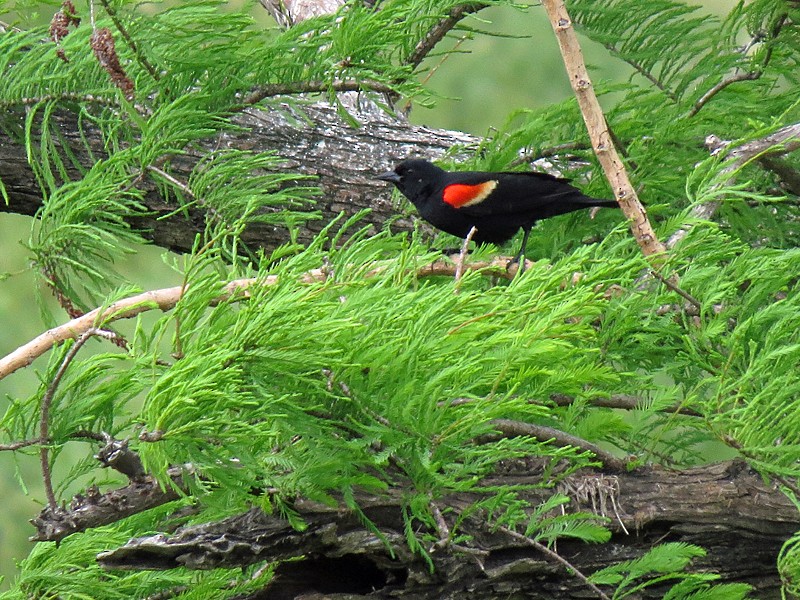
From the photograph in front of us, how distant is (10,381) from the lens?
10234 millimetres

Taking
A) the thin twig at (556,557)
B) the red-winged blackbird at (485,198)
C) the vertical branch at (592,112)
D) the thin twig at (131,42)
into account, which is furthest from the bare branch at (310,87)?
the thin twig at (556,557)

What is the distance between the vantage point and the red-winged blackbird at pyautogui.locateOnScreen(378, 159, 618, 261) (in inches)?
118

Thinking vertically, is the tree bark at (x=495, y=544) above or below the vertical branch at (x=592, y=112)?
below

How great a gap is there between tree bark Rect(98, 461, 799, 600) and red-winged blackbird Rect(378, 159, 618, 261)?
1.02 m

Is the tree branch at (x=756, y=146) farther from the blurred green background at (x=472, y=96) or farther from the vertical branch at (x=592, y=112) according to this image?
the blurred green background at (x=472, y=96)

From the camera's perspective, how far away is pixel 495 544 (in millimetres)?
1841

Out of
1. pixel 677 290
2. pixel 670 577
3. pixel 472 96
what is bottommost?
pixel 670 577

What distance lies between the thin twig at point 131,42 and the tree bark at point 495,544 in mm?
1247

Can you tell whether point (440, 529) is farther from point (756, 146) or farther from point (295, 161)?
point (295, 161)

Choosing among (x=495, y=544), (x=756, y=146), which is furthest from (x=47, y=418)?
(x=756, y=146)

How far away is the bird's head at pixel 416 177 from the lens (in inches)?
130

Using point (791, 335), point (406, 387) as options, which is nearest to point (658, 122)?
point (791, 335)

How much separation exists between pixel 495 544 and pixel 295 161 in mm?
1842

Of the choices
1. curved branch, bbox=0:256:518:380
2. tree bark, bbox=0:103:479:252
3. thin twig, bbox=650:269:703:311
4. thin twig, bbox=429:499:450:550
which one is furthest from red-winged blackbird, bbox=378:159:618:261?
thin twig, bbox=429:499:450:550
